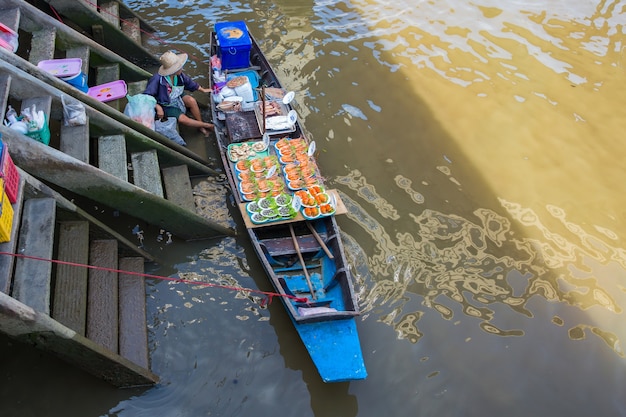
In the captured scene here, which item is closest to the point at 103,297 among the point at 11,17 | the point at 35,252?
the point at 35,252

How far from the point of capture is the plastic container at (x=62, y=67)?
7461 mm

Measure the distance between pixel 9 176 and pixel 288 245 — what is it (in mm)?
3716

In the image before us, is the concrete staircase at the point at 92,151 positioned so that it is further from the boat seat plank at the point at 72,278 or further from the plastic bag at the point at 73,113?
the boat seat plank at the point at 72,278

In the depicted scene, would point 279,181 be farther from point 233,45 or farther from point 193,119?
point 233,45

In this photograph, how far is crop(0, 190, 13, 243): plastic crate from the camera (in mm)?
4848

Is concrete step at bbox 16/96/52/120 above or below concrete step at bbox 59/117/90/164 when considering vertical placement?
above

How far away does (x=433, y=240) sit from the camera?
25.8ft

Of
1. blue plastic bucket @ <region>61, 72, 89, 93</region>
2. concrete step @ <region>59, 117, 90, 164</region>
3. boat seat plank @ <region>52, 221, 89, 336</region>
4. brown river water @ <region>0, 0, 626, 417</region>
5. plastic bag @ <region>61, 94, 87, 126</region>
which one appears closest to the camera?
boat seat plank @ <region>52, 221, 89, 336</region>

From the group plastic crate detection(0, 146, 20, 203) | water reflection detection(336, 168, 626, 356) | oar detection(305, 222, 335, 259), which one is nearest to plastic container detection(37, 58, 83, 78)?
plastic crate detection(0, 146, 20, 203)

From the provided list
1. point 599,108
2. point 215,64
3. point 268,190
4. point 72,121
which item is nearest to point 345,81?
point 215,64

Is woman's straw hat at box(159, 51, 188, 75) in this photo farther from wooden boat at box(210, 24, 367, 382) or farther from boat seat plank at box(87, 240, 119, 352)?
boat seat plank at box(87, 240, 119, 352)

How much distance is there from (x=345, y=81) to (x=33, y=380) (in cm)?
837

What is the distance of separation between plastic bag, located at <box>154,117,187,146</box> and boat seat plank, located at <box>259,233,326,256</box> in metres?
2.65

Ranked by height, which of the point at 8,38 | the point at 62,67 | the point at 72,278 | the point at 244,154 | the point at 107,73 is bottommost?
the point at 244,154
